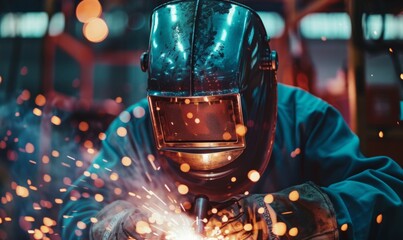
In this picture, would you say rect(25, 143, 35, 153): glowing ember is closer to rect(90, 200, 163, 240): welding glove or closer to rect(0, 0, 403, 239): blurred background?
rect(0, 0, 403, 239): blurred background

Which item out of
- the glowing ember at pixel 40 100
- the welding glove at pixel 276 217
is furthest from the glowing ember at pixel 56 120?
the welding glove at pixel 276 217

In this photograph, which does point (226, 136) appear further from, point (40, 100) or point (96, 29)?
point (96, 29)

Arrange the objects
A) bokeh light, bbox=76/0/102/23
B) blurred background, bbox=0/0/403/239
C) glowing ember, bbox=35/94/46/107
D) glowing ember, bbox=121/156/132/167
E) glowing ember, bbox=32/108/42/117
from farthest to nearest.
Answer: bokeh light, bbox=76/0/102/23
glowing ember, bbox=35/94/46/107
glowing ember, bbox=32/108/42/117
blurred background, bbox=0/0/403/239
glowing ember, bbox=121/156/132/167

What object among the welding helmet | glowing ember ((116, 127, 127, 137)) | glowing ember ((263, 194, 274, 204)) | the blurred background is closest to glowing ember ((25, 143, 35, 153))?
the blurred background

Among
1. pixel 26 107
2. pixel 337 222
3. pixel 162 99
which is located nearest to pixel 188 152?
pixel 162 99

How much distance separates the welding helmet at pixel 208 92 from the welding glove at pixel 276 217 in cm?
11

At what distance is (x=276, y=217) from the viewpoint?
4.31 feet

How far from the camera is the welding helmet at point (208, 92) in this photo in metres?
1.24

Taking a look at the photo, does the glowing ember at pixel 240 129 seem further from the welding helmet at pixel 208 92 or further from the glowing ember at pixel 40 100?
the glowing ember at pixel 40 100

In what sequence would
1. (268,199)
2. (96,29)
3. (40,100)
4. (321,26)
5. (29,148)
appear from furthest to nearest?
(96,29), (321,26), (40,100), (29,148), (268,199)

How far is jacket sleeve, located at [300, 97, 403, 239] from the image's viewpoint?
4.54ft

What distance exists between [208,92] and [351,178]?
53cm

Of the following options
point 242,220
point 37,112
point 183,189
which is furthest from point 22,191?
point 242,220

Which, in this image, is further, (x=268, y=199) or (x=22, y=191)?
(x=22, y=191)
